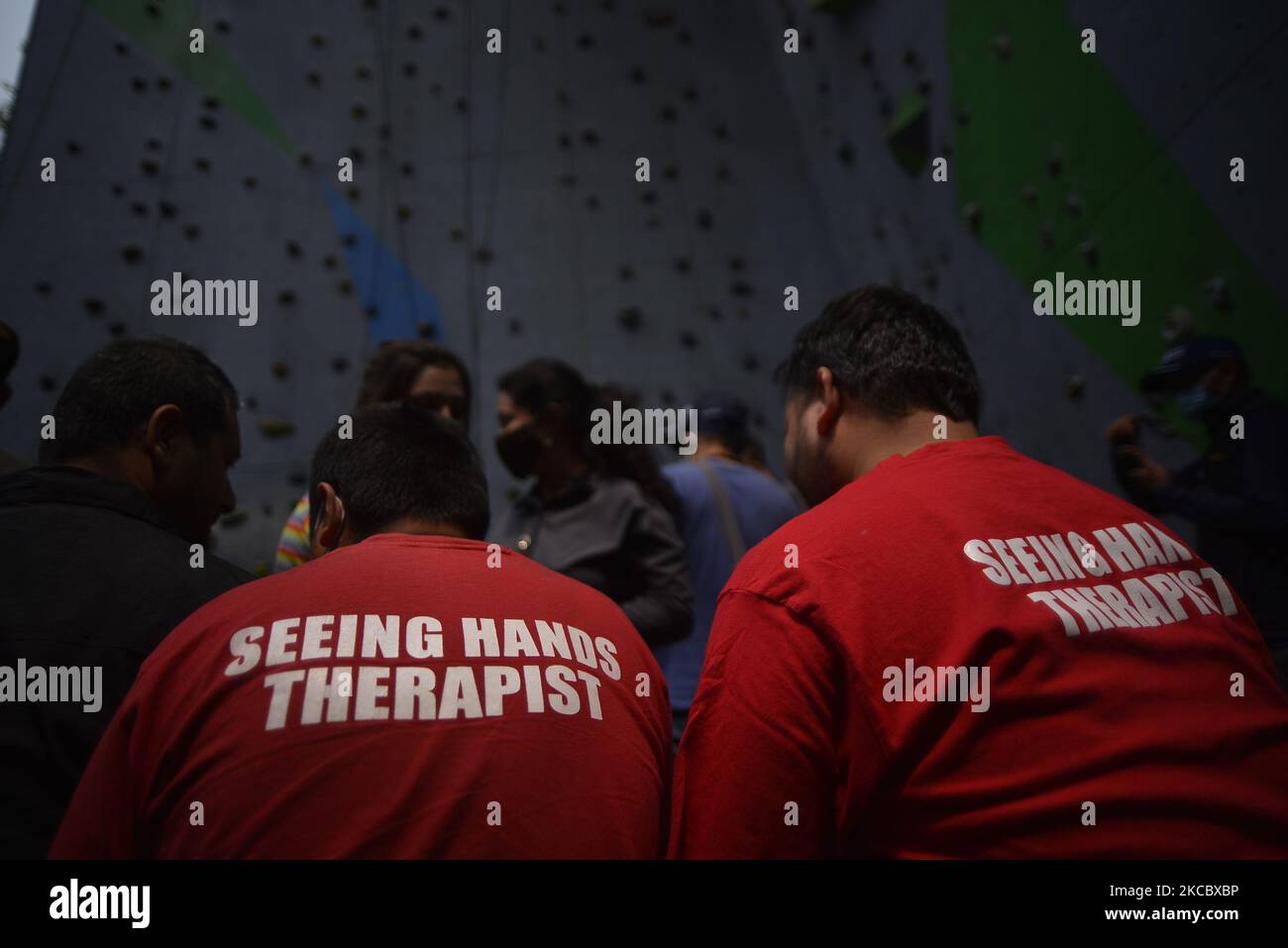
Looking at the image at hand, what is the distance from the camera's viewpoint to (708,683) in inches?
35.3

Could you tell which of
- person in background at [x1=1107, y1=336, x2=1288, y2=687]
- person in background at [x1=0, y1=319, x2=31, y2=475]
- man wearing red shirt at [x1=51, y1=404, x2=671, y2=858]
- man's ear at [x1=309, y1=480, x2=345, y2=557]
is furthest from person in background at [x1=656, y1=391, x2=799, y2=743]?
person in background at [x1=0, y1=319, x2=31, y2=475]

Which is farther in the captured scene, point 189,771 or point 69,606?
point 69,606

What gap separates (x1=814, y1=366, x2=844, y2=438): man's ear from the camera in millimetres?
1194

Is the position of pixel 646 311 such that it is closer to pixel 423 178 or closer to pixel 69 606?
pixel 423 178

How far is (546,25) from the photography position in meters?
4.93

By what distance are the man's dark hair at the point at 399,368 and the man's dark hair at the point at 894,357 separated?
1115mm

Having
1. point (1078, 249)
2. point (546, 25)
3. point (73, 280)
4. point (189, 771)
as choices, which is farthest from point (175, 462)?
point (546, 25)

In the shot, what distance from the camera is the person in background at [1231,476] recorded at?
5.33ft

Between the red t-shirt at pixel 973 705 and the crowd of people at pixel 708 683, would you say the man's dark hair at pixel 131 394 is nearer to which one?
the crowd of people at pixel 708 683

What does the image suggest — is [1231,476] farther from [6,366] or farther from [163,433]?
[6,366]

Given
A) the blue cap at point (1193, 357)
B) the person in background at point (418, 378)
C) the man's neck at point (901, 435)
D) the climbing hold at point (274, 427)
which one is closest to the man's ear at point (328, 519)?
the man's neck at point (901, 435)

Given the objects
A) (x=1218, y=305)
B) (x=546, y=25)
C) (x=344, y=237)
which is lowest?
(x=1218, y=305)

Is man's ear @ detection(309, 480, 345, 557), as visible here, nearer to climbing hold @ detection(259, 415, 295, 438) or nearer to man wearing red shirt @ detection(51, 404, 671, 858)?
man wearing red shirt @ detection(51, 404, 671, 858)

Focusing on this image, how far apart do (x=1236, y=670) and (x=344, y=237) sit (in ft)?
14.8
